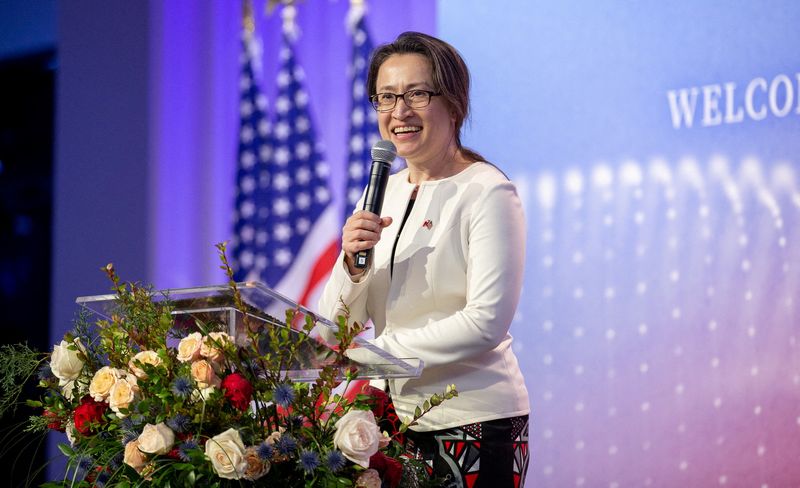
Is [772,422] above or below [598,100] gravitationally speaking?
below

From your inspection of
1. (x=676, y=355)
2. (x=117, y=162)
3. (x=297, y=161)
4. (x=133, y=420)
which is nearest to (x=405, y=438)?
(x=133, y=420)

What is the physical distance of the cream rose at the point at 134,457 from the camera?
4.07ft

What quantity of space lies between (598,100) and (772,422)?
148 cm

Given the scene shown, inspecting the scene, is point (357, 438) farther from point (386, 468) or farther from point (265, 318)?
point (265, 318)

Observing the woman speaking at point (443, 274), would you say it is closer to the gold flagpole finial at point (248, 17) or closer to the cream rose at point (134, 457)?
the cream rose at point (134, 457)

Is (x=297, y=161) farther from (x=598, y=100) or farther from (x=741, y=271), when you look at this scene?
(x=741, y=271)

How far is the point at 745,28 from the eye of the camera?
3594 mm

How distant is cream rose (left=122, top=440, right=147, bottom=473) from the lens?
4.07 feet

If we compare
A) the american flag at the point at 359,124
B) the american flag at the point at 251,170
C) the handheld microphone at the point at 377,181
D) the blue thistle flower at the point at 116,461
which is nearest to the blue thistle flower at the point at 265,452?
the blue thistle flower at the point at 116,461

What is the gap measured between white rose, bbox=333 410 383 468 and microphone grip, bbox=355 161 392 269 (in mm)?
615

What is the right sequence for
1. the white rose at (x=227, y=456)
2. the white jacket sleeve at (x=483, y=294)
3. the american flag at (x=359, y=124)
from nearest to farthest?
the white rose at (x=227, y=456), the white jacket sleeve at (x=483, y=294), the american flag at (x=359, y=124)

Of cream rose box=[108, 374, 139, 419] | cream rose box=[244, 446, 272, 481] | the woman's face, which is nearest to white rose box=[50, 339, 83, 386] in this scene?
cream rose box=[108, 374, 139, 419]

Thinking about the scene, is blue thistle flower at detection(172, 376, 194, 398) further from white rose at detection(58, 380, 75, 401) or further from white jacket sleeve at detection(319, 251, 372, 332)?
white jacket sleeve at detection(319, 251, 372, 332)

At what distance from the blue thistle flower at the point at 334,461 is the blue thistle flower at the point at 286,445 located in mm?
49
